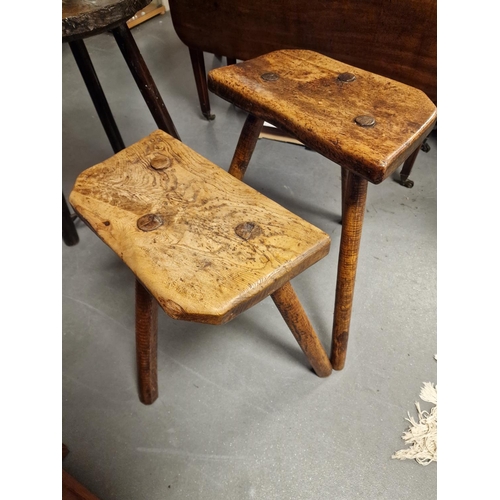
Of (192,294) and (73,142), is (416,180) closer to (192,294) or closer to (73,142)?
(192,294)

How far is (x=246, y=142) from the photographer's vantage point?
1.05 m

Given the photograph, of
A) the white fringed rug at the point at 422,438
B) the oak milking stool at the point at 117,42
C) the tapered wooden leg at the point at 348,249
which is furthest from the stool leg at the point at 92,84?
the white fringed rug at the point at 422,438

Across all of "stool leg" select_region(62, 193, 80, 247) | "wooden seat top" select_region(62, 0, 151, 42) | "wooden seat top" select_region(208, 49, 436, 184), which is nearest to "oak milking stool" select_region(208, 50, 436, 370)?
"wooden seat top" select_region(208, 49, 436, 184)

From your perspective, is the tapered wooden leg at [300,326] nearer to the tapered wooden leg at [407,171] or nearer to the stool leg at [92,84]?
the tapered wooden leg at [407,171]

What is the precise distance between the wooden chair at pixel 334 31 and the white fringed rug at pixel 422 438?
804 mm

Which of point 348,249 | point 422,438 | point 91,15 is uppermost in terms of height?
point 91,15

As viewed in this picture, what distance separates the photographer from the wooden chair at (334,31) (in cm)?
112

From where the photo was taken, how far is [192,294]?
63cm

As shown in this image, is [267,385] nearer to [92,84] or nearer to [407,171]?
[407,171]

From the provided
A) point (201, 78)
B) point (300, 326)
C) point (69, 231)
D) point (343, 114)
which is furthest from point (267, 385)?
point (201, 78)

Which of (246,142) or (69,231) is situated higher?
(246,142)

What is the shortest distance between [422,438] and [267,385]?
35 centimetres

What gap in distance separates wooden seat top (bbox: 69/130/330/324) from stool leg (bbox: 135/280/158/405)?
144 mm

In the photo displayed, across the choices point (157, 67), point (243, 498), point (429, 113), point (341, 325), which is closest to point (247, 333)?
point (341, 325)
